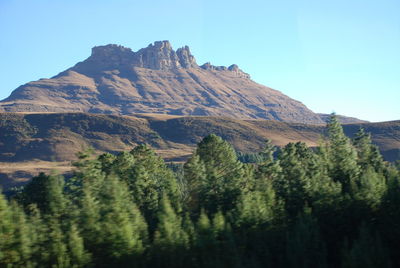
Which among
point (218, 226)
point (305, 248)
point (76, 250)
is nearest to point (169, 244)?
point (218, 226)

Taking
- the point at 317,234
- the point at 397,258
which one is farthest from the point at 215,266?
the point at 397,258

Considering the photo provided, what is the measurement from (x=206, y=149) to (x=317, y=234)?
34729mm

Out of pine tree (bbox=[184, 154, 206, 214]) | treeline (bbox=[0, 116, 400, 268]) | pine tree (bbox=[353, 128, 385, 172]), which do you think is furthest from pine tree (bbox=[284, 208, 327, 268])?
pine tree (bbox=[353, 128, 385, 172])

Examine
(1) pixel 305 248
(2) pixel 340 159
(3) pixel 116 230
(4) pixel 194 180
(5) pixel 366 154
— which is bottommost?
(1) pixel 305 248

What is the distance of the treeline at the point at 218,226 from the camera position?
2948 cm

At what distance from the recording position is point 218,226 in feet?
113

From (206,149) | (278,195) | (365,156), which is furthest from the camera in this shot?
(206,149)

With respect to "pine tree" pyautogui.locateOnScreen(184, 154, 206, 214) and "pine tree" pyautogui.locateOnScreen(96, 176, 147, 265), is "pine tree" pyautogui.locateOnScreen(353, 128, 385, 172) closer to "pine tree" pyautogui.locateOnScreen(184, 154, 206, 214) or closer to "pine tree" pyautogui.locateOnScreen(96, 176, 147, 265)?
"pine tree" pyautogui.locateOnScreen(184, 154, 206, 214)

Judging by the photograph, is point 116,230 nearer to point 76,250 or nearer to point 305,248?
point 76,250

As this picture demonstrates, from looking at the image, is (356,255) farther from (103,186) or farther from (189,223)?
(103,186)

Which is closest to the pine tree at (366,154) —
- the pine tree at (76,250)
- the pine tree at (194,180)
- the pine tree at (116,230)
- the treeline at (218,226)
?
the treeline at (218,226)

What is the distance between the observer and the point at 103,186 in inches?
1356

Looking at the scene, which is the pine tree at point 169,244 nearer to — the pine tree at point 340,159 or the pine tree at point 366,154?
the pine tree at point 340,159

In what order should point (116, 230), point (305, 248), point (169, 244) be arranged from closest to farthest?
point (116, 230) < point (169, 244) < point (305, 248)
